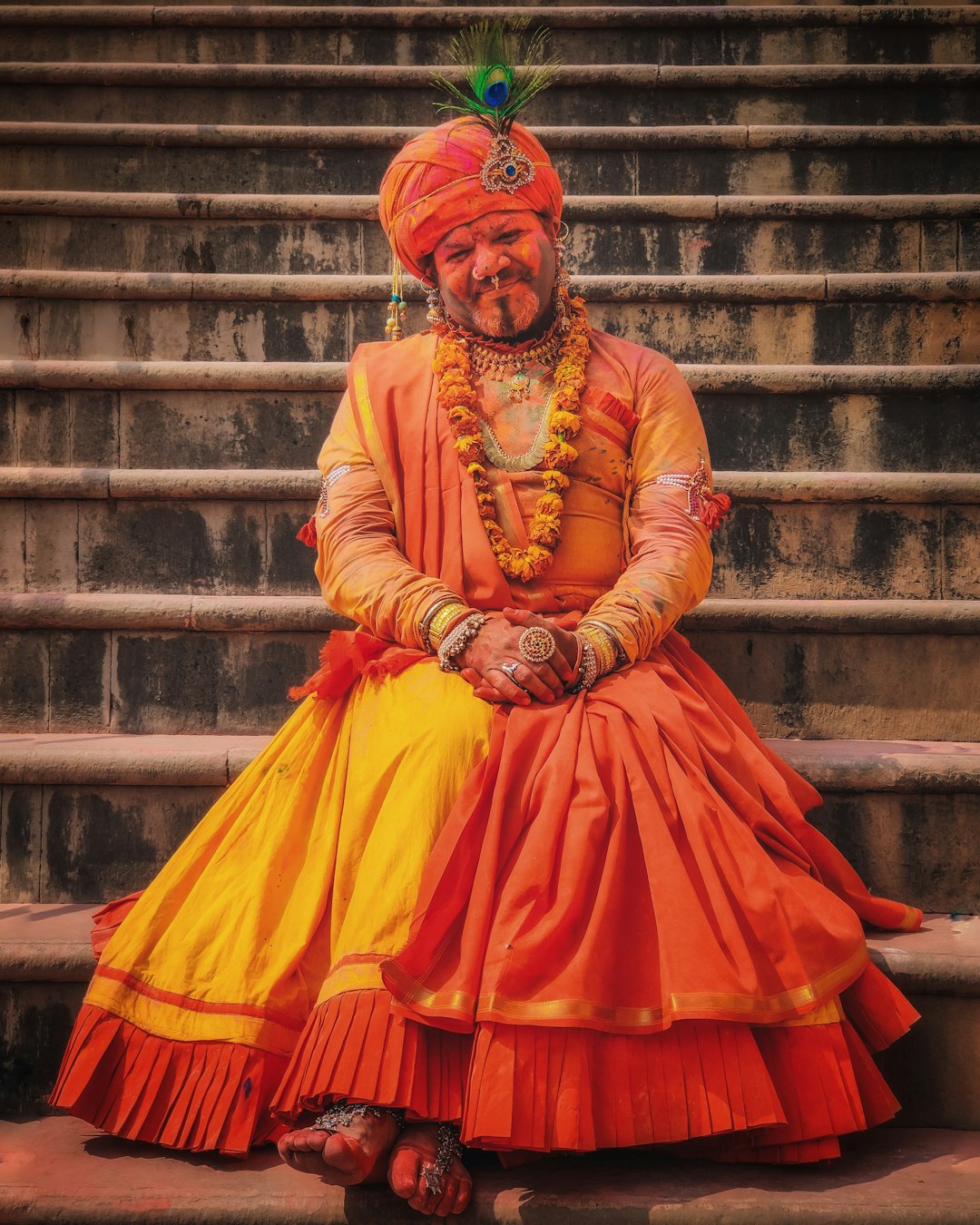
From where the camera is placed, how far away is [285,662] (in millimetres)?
3057

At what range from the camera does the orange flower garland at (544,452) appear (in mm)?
2578

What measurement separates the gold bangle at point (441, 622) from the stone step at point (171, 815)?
59cm

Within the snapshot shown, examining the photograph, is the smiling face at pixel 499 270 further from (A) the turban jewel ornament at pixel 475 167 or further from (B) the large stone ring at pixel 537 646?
(B) the large stone ring at pixel 537 646

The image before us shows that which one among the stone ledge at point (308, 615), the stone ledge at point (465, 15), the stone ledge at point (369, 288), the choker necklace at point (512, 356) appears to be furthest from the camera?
the stone ledge at point (465, 15)

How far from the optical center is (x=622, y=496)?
8.82 feet

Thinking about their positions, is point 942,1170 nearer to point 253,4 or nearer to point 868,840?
point 868,840

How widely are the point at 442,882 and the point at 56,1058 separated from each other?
100 centimetres

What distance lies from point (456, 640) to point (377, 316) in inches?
73.7

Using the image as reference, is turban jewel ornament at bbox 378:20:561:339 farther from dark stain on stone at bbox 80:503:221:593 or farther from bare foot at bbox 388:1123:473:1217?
bare foot at bbox 388:1123:473:1217

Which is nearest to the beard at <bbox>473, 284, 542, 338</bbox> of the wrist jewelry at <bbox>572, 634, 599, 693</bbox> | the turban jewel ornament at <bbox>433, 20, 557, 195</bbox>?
the turban jewel ornament at <bbox>433, 20, 557, 195</bbox>

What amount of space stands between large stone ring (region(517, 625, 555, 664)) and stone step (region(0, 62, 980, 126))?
3310 millimetres

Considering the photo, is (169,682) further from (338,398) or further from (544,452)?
(544,452)

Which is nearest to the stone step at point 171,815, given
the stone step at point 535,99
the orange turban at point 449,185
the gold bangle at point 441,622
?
the gold bangle at point 441,622

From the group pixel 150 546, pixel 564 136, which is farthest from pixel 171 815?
pixel 564 136
